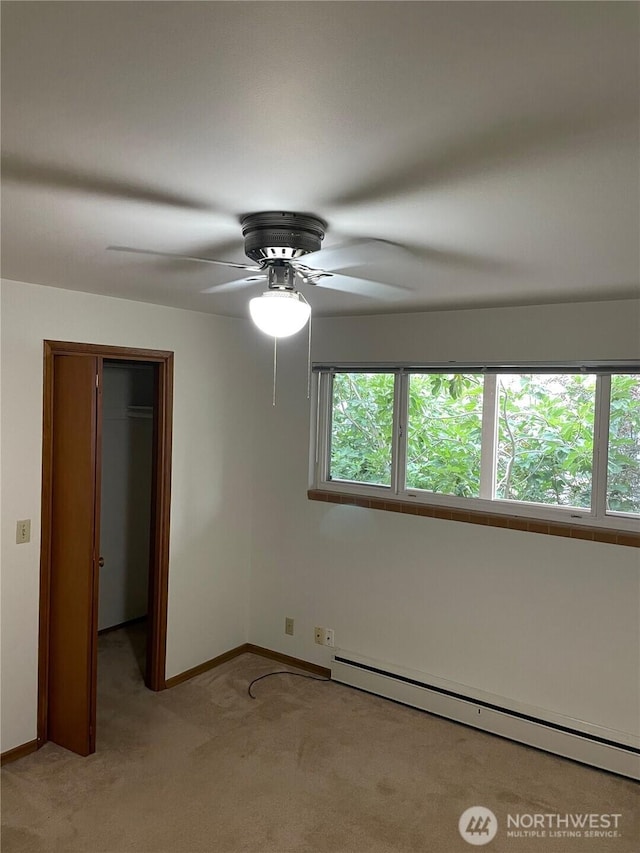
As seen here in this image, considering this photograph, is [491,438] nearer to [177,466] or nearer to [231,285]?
[231,285]

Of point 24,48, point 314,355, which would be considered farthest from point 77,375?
point 24,48

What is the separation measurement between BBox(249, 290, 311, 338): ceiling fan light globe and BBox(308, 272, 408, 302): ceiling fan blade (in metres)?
0.69

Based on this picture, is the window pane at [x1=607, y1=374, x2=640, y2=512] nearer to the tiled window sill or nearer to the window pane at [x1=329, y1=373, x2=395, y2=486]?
the tiled window sill

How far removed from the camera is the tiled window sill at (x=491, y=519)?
310 centimetres

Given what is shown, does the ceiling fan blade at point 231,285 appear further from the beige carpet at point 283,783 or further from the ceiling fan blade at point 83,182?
the beige carpet at point 283,783

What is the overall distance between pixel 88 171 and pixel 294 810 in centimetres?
262

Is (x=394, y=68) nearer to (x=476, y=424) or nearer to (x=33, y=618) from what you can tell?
(x=476, y=424)

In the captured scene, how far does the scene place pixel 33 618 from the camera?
3164mm

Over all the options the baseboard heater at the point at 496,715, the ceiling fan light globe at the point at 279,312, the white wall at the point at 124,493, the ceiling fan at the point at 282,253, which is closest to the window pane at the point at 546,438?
the baseboard heater at the point at 496,715

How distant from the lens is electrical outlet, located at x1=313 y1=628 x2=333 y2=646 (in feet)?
13.3

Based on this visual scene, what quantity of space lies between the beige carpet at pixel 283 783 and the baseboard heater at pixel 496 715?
2.6 inches

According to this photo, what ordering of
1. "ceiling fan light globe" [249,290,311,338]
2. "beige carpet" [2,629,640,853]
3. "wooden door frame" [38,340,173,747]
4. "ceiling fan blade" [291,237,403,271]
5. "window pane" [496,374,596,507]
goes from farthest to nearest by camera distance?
"wooden door frame" [38,340,173,747]
"window pane" [496,374,596,507]
"beige carpet" [2,629,640,853]
"ceiling fan blade" [291,237,403,271]
"ceiling fan light globe" [249,290,311,338]

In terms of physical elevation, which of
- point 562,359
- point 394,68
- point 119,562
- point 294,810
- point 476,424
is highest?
point 394,68

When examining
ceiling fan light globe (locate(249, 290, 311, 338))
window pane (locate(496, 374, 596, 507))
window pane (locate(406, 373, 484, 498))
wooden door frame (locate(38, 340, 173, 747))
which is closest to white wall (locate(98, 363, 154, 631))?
wooden door frame (locate(38, 340, 173, 747))
